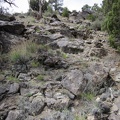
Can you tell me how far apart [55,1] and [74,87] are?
23690mm

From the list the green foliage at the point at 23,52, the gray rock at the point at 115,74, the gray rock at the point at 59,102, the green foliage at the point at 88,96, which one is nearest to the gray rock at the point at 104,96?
the green foliage at the point at 88,96

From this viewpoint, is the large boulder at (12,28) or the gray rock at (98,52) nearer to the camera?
the gray rock at (98,52)

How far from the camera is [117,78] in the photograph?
661 cm

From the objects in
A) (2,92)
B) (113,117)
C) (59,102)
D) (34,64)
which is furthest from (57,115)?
(34,64)

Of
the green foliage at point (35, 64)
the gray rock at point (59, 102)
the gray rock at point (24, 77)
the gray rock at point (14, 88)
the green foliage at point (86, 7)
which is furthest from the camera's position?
the green foliage at point (86, 7)

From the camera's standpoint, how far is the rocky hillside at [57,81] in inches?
197

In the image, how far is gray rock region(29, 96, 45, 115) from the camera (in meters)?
5.02

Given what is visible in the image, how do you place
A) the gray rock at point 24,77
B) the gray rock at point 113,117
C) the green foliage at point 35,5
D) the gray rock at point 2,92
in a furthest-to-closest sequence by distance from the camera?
1. the green foliage at point 35,5
2. the gray rock at point 24,77
3. the gray rock at point 2,92
4. the gray rock at point 113,117

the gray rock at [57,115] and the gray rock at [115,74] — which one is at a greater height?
the gray rock at [115,74]

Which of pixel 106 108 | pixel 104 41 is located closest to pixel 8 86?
pixel 106 108

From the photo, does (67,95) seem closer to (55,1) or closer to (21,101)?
(21,101)

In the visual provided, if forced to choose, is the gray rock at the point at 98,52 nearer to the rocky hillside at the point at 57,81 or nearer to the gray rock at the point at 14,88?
the rocky hillside at the point at 57,81

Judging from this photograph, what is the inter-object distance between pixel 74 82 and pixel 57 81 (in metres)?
0.56

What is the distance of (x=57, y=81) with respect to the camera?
627 cm
